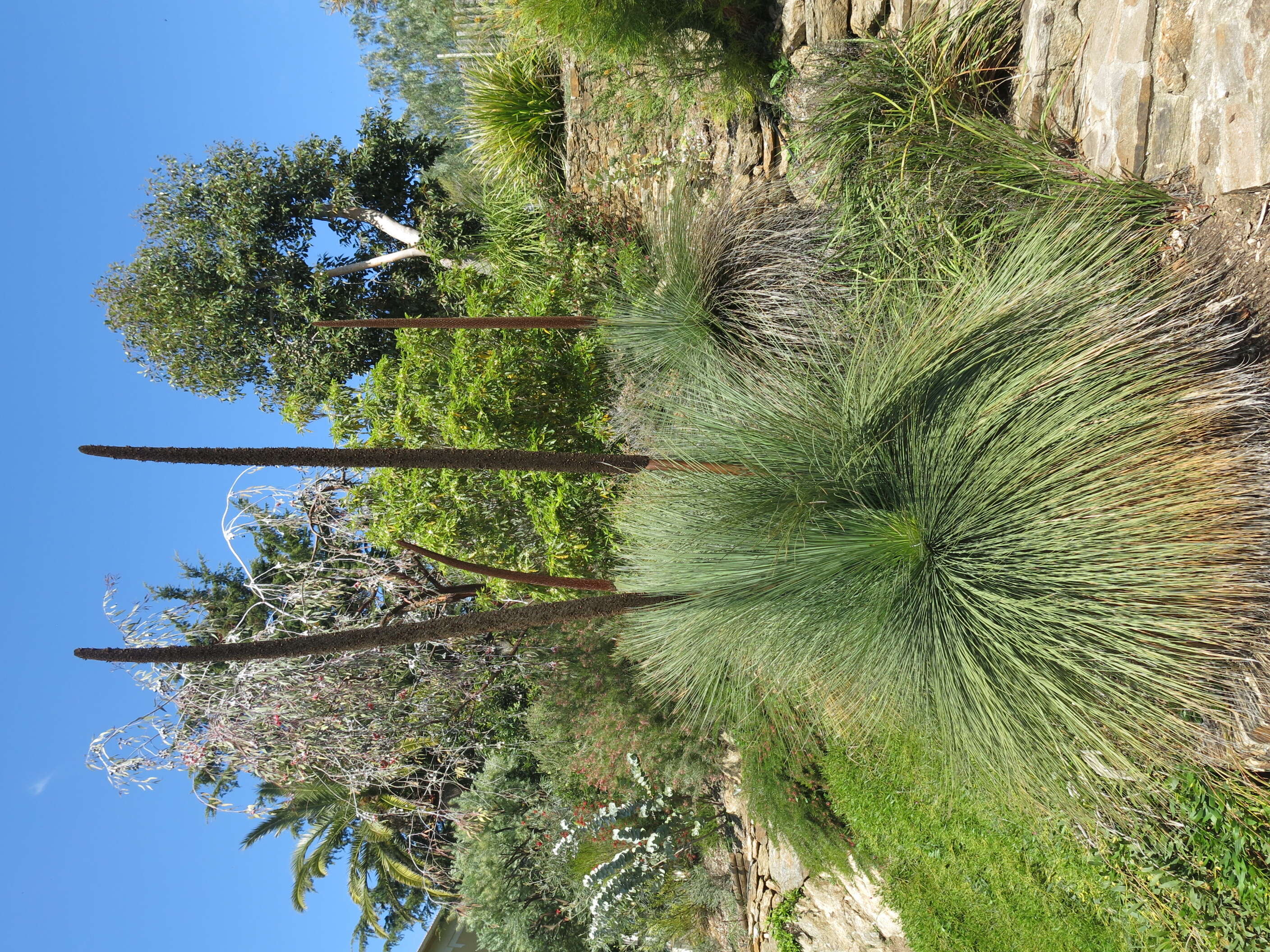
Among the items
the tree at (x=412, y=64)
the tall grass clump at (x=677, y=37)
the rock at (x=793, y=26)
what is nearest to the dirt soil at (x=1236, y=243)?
the rock at (x=793, y=26)

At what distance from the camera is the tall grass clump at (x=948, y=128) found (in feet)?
11.0

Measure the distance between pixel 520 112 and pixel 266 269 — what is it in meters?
4.88

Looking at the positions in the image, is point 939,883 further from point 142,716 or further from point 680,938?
point 142,716

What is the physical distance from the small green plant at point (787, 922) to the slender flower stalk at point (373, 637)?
159 inches

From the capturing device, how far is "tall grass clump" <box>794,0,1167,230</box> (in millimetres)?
3340

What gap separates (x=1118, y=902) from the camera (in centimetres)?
368

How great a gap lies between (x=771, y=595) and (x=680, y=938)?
5.83m

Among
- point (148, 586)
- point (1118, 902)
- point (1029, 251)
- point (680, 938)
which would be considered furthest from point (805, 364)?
point (148, 586)

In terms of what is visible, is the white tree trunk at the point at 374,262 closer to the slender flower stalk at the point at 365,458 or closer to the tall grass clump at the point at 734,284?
the tall grass clump at the point at 734,284

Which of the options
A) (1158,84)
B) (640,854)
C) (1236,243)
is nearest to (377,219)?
(640,854)

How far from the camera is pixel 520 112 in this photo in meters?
7.16

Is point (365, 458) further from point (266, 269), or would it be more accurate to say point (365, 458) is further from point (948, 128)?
point (266, 269)

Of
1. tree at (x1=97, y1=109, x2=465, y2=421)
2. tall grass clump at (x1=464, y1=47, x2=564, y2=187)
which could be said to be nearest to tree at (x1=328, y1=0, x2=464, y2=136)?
tree at (x1=97, y1=109, x2=465, y2=421)

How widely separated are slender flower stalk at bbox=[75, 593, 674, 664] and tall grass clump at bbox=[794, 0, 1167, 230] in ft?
7.87
